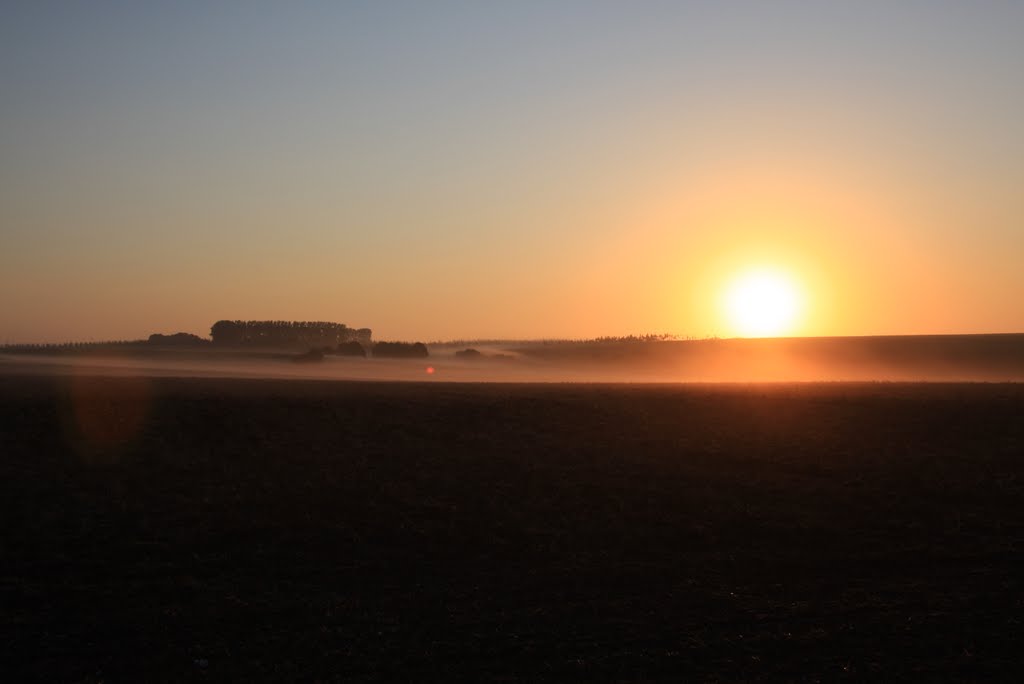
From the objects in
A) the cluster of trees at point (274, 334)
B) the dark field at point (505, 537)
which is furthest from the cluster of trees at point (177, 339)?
the dark field at point (505, 537)

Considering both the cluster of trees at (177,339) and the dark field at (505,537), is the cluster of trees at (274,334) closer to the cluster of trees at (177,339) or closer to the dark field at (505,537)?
the cluster of trees at (177,339)

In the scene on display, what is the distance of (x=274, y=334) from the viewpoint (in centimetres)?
8656

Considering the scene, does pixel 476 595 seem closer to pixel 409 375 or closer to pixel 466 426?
pixel 466 426

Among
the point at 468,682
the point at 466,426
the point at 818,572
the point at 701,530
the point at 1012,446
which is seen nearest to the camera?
the point at 468,682

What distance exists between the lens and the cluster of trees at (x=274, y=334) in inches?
3236

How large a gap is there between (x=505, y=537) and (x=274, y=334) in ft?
245

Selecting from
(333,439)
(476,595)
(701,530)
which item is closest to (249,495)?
(333,439)

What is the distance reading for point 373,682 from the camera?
32.0 ft

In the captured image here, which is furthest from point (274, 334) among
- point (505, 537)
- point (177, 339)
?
point (505, 537)

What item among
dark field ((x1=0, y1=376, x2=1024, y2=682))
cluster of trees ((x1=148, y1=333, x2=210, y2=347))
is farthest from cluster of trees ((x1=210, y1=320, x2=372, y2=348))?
dark field ((x1=0, y1=376, x2=1024, y2=682))

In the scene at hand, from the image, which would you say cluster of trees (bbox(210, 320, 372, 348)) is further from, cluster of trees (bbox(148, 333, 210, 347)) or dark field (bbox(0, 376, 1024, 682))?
dark field (bbox(0, 376, 1024, 682))

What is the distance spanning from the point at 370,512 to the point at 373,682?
275 inches

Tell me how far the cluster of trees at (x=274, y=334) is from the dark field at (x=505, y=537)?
56.4 m

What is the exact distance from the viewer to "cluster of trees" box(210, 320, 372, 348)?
270 feet
